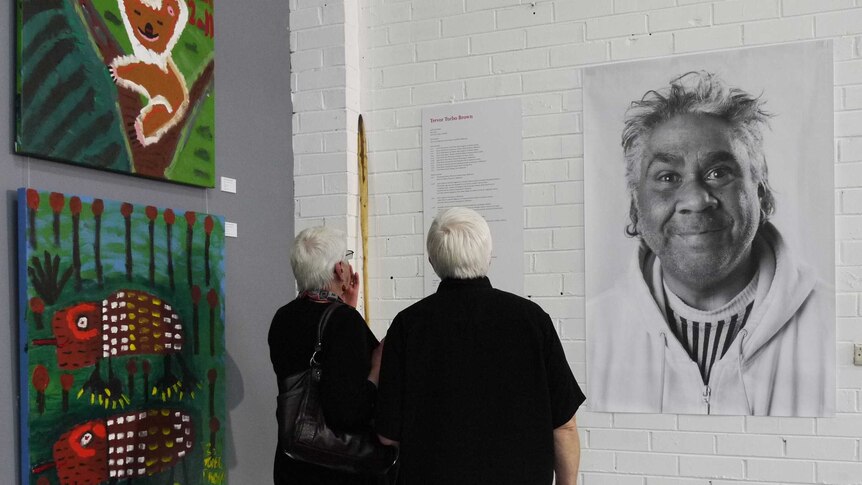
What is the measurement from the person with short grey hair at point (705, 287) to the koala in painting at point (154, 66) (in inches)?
60.9

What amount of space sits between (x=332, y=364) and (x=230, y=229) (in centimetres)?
98

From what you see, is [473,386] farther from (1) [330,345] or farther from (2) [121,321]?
(2) [121,321]

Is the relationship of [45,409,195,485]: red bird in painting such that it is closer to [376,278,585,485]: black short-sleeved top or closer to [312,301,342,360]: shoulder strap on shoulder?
[312,301,342,360]: shoulder strap on shoulder

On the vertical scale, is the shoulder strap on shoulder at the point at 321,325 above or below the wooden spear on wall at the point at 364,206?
below

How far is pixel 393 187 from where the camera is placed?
3.44 meters

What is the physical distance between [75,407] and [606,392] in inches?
69.3

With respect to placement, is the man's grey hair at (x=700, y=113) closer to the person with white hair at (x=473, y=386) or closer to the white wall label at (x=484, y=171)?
the white wall label at (x=484, y=171)

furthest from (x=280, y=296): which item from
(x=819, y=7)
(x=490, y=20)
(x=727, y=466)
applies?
(x=819, y=7)

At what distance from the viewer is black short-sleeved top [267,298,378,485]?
2168mm

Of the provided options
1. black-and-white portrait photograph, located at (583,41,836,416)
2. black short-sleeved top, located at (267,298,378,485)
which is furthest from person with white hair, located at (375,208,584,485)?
black-and-white portrait photograph, located at (583,41,836,416)

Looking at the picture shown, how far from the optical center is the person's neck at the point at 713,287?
2.95 meters

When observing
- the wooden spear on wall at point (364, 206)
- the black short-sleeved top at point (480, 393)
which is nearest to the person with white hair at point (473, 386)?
the black short-sleeved top at point (480, 393)

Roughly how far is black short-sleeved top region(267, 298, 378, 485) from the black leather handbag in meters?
0.02

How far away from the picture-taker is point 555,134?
10.5ft
